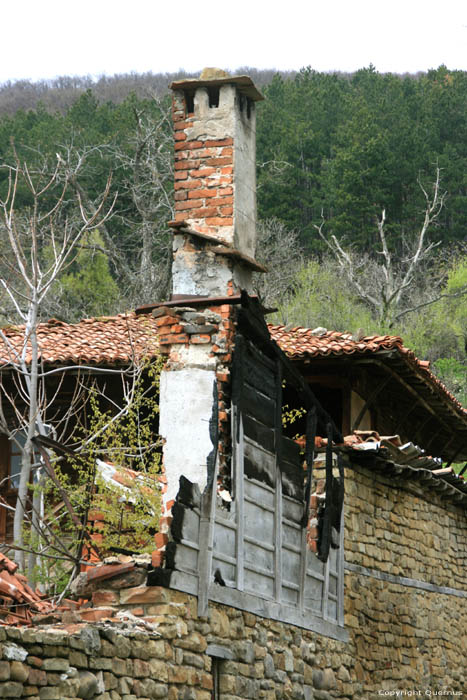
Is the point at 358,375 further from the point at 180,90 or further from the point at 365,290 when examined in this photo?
the point at 365,290

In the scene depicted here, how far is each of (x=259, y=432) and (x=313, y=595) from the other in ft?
6.26

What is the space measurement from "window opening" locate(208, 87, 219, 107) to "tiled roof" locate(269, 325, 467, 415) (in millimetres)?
3567

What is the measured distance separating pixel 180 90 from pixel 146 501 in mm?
4013

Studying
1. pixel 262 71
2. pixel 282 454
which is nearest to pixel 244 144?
pixel 282 454

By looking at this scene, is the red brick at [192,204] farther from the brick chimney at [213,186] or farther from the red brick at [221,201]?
the red brick at [221,201]

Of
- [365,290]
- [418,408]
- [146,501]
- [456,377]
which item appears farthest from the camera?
[365,290]

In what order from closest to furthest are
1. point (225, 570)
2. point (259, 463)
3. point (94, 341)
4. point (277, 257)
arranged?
1. point (225, 570)
2. point (259, 463)
3. point (94, 341)
4. point (277, 257)

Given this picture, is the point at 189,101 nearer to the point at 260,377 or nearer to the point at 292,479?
the point at 260,377

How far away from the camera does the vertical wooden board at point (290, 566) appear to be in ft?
29.6

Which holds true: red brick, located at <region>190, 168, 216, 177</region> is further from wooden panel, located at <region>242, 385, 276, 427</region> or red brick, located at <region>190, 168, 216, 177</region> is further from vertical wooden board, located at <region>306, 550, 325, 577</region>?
vertical wooden board, located at <region>306, 550, 325, 577</region>

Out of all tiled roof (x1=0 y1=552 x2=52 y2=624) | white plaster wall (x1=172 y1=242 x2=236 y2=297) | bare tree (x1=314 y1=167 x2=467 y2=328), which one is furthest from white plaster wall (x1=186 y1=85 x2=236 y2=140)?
bare tree (x1=314 y1=167 x2=467 y2=328)

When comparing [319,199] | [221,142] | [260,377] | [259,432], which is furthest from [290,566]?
[319,199]

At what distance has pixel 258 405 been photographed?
28.6 ft

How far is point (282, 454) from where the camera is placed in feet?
30.0
